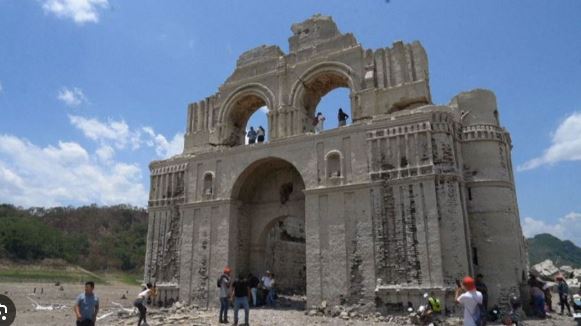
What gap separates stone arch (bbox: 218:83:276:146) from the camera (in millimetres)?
22422

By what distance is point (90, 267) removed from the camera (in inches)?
2534

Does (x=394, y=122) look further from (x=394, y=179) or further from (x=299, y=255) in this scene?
(x=299, y=255)

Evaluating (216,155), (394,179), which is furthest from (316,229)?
(216,155)

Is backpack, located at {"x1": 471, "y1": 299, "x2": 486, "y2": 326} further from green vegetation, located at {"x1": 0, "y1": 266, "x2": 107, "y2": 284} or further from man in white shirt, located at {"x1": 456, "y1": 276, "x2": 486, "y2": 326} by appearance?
green vegetation, located at {"x1": 0, "y1": 266, "x2": 107, "y2": 284}

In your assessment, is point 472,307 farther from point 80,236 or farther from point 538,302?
point 80,236

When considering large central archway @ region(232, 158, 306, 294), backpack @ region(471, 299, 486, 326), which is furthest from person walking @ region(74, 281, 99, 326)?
large central archway @ region(232, 158, 306, 294)

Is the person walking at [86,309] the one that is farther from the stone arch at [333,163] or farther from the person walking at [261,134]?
the person walking at [261,134]

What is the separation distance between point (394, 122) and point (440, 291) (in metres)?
6.22

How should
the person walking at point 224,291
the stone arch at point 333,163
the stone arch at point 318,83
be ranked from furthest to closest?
the stone arch at point 318,83, the stone arch at point 333,163, the person walking at point 224,291

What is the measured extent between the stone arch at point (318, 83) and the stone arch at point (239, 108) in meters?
1.64

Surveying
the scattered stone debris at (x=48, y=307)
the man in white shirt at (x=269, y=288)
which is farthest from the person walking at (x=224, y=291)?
the scattered stone debris at (x=48, y=307)

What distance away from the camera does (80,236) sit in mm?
70875

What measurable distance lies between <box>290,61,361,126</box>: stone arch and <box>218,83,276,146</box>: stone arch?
5.38 feet

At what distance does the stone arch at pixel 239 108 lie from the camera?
2242 centimetres
